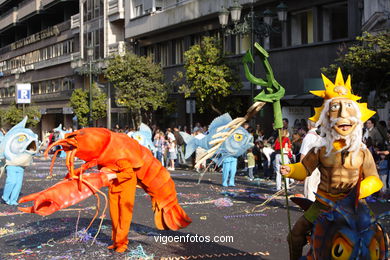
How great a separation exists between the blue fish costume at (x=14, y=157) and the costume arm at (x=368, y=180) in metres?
8.16

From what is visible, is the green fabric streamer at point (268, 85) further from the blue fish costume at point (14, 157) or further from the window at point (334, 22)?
the window at point (334, 22)

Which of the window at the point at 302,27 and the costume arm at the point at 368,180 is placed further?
the window at the point at 302,27

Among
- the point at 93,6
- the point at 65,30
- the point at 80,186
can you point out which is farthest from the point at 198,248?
the point at 65,30

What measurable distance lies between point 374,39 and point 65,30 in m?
37.8

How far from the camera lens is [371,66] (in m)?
16.3

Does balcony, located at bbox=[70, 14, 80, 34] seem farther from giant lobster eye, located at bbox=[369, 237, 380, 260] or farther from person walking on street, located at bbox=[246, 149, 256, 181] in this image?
giant lobster eye, located at bbox=[369, 237, 380, 260]

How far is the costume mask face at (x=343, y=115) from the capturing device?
5488 millimetres

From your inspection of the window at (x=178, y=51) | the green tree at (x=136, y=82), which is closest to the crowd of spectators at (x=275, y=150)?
the green tree at (x=136, y=82)

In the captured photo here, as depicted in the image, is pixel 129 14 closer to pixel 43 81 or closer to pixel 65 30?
pixel 65 30

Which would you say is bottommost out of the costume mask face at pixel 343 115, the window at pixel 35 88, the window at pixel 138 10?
the costume mask face at pixel 343 115

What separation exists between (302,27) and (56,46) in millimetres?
31454

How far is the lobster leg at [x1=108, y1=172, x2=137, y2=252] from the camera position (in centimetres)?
740

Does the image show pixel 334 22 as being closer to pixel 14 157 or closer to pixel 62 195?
pixel 14 157

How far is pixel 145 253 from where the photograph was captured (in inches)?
292
